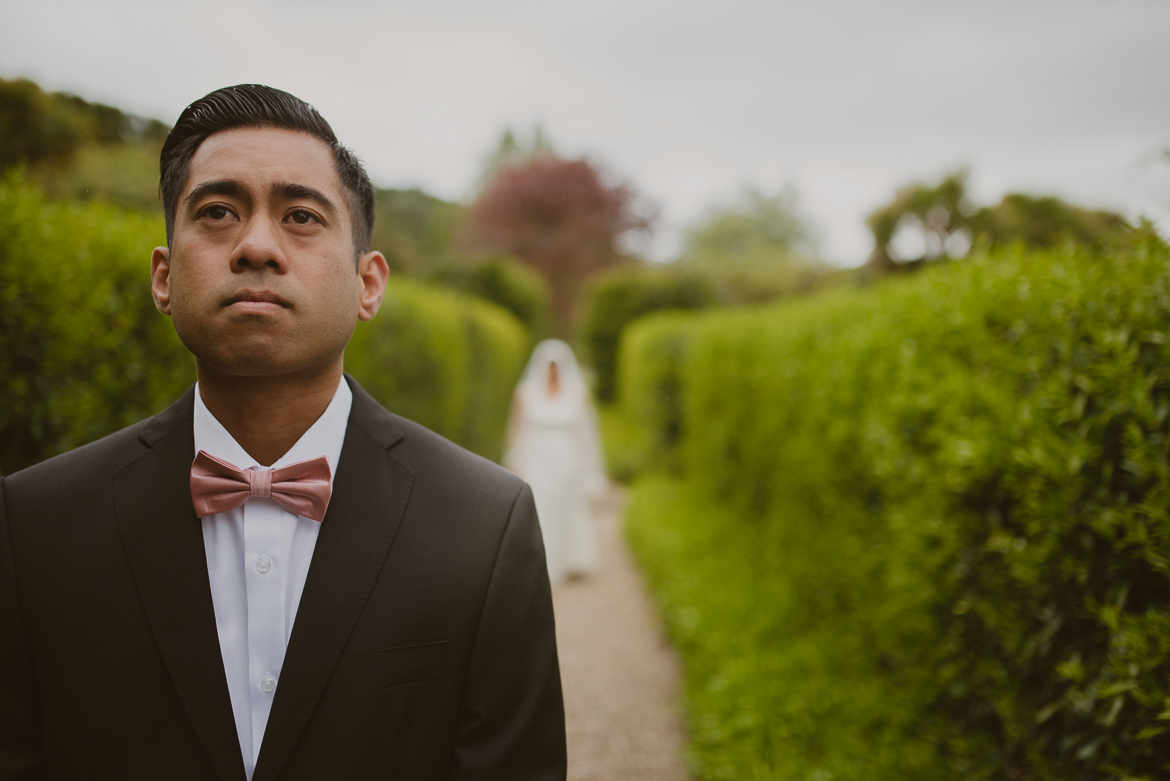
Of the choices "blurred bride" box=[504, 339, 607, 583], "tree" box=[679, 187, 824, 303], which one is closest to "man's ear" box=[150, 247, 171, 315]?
"blurred bride" box=[504, 339, 607, 583]

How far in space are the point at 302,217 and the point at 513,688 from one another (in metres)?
1.08

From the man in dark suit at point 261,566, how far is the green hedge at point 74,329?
1.02 meters

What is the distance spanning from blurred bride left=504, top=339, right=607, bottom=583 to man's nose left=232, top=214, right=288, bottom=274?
6409 mm

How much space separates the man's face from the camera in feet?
3.97

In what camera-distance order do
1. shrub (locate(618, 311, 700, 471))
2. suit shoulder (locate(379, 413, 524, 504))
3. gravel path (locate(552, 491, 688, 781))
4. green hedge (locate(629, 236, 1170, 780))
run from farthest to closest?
1. shrub (locate(618, 311, 700, 471))
2. gravel path (locate(552, 491, 688, 781))
3. green hedge (locate(629, 236, 1170, 780))
4. suit shoulder (locate(379, 413, 524, 504))

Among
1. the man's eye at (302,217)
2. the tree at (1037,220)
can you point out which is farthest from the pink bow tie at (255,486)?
the tree at (1037,220)

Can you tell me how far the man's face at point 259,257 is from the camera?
121 centimetres

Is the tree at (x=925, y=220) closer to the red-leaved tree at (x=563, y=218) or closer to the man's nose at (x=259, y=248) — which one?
the man's nose at (x=259, y=248)

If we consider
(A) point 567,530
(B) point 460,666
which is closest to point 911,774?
(B) point 460,666

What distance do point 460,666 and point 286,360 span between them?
72cm

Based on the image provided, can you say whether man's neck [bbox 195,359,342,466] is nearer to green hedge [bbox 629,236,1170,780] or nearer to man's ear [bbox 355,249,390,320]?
man's ear [bbox 355,249,390,320]

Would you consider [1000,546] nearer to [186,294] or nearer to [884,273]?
[186,294]

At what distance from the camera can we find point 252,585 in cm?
127

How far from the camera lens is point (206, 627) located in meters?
1.23
